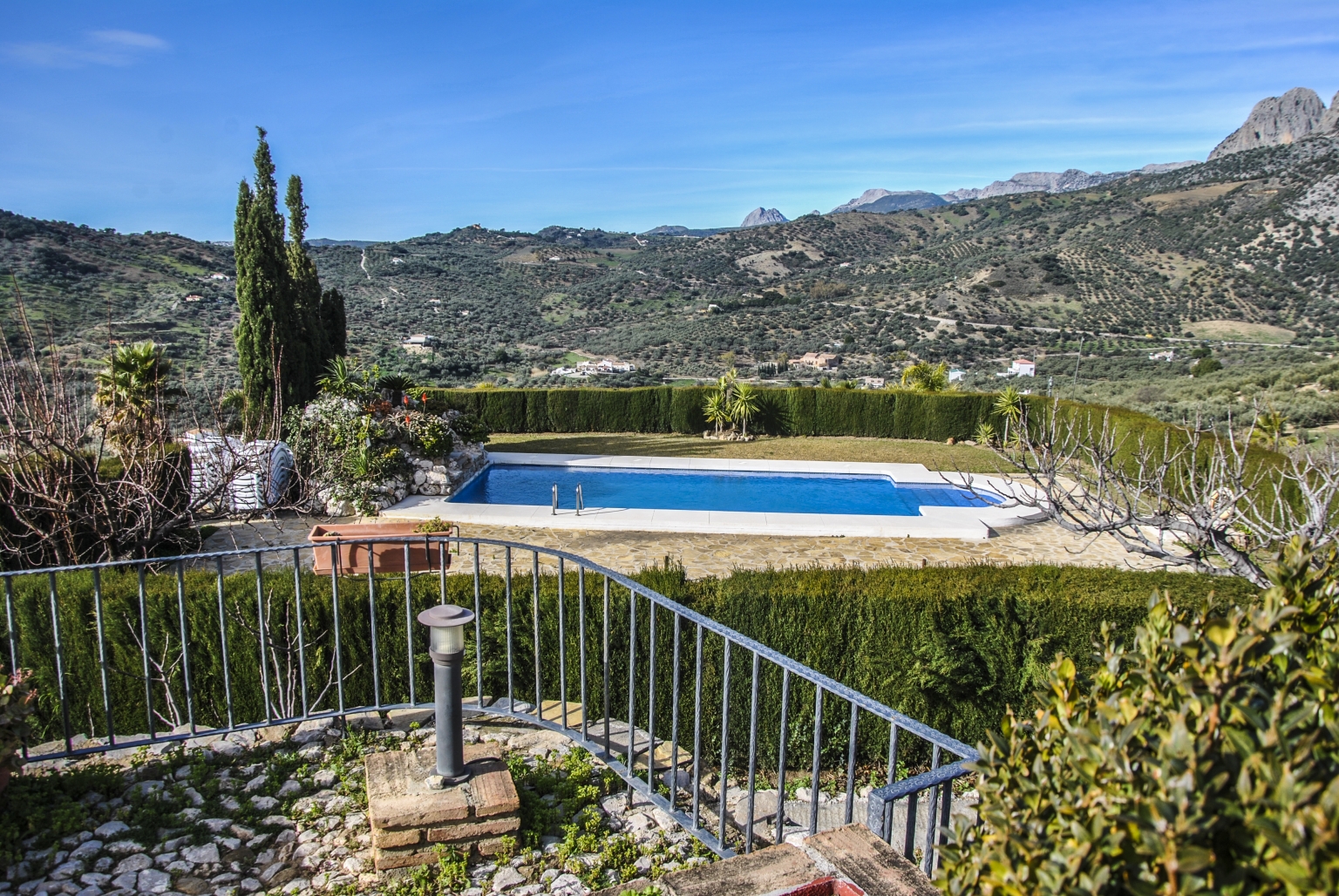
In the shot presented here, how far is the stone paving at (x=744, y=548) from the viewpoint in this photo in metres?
9.95

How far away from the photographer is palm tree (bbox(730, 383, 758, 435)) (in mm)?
20281

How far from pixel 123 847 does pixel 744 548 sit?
25.8ft

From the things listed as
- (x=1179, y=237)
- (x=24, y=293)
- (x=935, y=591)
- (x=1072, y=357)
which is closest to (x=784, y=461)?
(x=935, y=591)

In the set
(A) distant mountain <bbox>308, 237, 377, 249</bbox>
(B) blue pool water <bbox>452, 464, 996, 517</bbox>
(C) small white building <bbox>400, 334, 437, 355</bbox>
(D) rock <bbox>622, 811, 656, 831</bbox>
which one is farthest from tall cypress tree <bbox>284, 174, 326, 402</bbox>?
(A) distant mountain <bbox>308, 237, 377, 249</bbox>

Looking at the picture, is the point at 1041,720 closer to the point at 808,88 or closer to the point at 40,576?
the point at 40,576

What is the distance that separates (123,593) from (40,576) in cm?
66

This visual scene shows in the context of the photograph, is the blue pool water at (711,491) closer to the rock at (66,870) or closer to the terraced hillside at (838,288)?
the rock at (66,870)

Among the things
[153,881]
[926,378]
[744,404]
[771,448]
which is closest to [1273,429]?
[153,881]

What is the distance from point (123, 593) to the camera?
5.15 m

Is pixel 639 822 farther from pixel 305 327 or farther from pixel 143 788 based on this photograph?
pixel 305 327

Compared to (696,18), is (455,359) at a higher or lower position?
lower

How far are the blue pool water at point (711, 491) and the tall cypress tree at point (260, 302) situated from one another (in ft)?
12.4

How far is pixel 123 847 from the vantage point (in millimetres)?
3654

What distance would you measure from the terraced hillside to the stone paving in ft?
41.1
